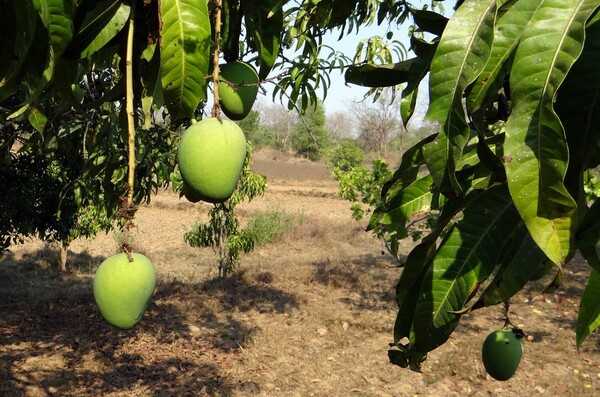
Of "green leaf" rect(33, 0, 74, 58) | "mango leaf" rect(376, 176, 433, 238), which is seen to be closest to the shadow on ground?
"mango leaf" rect(376, 176, 433, 238)

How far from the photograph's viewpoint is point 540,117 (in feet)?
1.94

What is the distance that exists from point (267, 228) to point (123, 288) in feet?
31.8

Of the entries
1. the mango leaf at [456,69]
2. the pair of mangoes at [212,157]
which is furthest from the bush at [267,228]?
the mango leaf at [456,69]

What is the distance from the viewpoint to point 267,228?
34.7ft

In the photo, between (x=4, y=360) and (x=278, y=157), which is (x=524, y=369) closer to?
(x=4, y=360)

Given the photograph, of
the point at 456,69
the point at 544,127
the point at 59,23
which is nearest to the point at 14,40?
the point at 59,23

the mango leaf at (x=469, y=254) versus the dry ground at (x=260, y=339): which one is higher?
the mango leaf at (x=469, y=254)

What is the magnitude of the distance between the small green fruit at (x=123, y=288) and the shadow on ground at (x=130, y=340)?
343 cm

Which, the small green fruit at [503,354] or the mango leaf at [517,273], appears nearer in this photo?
the mango leaf at [517,273]

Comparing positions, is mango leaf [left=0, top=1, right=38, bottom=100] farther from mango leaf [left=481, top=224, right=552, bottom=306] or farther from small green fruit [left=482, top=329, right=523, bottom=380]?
small green fruit [left=482, top=329, right=523, bottom=380]

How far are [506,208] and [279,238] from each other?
9796 mm

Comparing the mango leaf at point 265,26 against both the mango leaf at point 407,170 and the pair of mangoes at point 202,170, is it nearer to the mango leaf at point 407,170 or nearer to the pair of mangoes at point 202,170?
the pair of mangoes at point 202,170

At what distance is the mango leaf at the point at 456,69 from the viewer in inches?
25.8

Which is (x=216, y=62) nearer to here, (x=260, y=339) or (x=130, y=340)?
(x=260, y=339)
